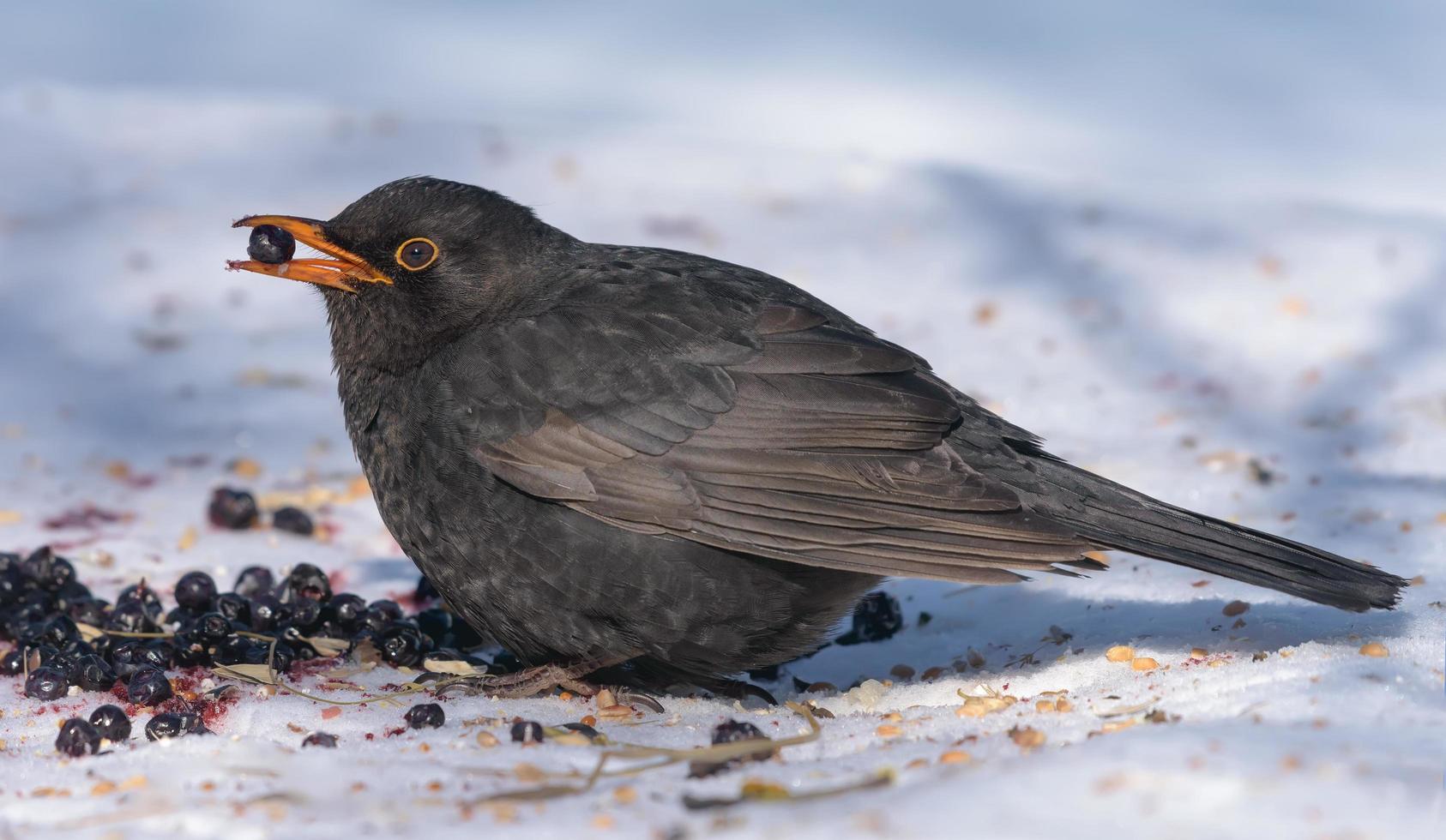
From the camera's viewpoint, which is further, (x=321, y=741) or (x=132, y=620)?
(x=132, y=620)

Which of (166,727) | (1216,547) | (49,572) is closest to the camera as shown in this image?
(166,727)

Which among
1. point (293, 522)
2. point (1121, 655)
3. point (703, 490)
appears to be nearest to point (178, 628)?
point (293, 522)

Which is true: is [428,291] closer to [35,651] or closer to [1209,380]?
[35,651]

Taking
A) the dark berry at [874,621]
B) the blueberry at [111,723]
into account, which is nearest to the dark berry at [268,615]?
the blueberry at [111,723]

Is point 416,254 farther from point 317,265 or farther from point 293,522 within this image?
point 293,522

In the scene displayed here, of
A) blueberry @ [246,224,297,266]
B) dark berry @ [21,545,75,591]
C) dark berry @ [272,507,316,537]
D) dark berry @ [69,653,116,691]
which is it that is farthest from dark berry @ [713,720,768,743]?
dark berry @ [272,507,316,537]
